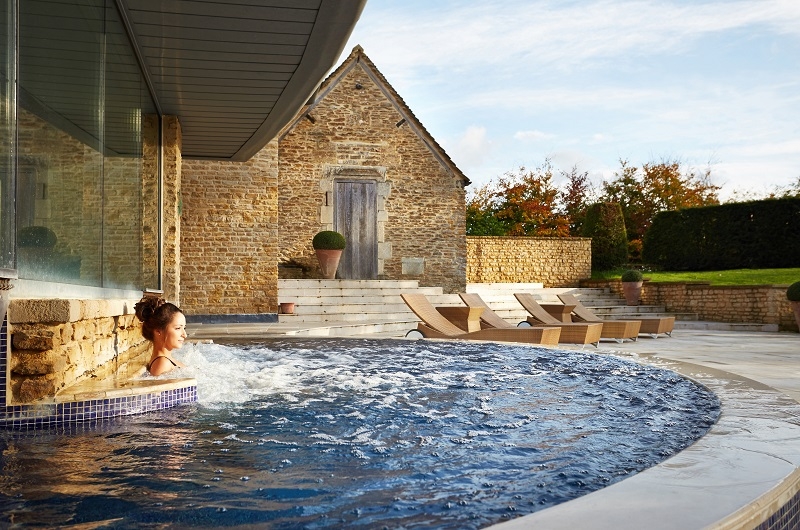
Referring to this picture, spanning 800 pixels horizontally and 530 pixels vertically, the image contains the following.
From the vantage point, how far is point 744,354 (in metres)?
10.6

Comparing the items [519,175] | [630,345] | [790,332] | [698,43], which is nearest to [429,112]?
[519,175]

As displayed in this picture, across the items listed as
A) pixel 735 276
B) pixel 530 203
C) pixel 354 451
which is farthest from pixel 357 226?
pixel 354 451

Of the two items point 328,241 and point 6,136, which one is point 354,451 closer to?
point 6,136

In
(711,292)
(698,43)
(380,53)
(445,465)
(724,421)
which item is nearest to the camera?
(445,465)

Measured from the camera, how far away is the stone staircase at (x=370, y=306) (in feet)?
47.2

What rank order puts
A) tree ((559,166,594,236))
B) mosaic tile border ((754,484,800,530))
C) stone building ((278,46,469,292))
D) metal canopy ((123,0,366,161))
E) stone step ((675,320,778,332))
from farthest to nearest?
tree ((559,166,594,236)), stone building ((278,46,469,292)), stone step ((675,320,778,332)), metal canopy ((123,0,366,161)), mosaic tile border ((754,484,800,530))

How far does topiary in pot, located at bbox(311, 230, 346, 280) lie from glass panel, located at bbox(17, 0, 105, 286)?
12539mm

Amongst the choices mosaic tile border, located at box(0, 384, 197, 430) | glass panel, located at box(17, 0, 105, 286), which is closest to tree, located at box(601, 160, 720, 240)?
glass panel, located at box(17, 0, 105, 286)

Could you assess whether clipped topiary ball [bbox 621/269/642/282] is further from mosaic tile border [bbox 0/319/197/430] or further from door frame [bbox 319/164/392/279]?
mosaic tile border [bbox 0/319/197/430]

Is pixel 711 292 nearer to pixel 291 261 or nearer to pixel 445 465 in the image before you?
pixel 291 261

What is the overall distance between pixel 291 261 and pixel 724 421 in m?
16.3

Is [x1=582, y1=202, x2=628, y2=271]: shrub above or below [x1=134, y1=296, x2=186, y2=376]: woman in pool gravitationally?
above

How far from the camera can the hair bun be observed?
568 centimetres

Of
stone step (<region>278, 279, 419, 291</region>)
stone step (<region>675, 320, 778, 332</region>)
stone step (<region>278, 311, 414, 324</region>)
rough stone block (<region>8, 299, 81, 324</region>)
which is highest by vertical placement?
rough stone block (<region>8, 299, 81, 324</region>)
